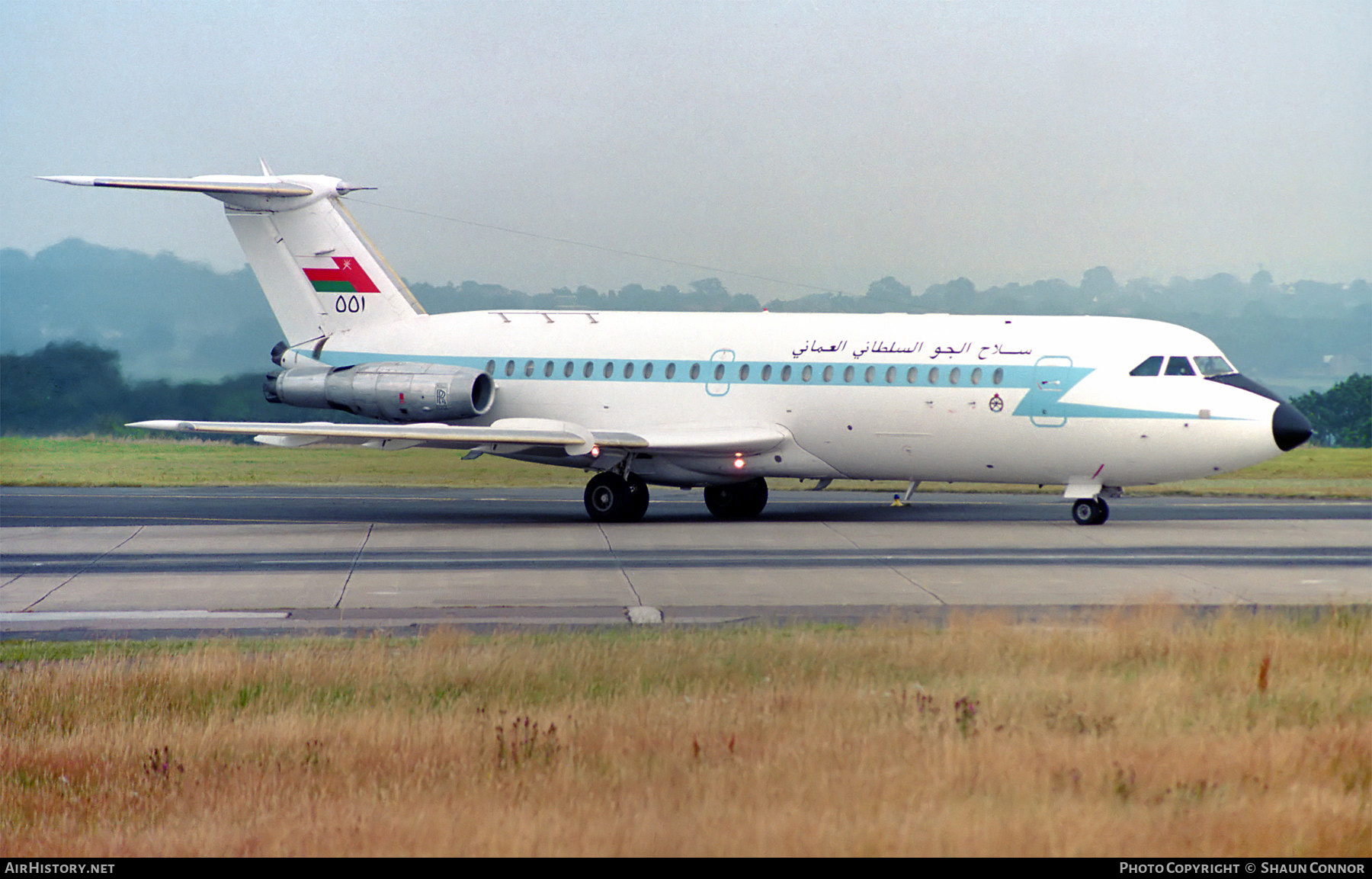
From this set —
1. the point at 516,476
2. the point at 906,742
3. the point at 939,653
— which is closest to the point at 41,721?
the point at 906,742

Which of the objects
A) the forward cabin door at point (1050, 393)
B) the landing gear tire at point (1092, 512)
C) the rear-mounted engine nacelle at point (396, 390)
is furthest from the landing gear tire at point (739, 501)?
the landing gear tire at point (1092, 512)

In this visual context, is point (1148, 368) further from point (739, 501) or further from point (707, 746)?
point (707, 746)

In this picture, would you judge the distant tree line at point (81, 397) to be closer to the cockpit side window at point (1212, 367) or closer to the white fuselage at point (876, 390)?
the white fuselage at point (876, 390)

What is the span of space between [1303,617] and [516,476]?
26489 mm

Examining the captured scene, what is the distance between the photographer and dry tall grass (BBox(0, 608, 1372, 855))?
7301 millimetres

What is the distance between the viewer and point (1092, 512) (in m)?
25.4

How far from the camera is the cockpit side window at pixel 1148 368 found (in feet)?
79.0

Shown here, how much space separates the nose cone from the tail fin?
17.2m

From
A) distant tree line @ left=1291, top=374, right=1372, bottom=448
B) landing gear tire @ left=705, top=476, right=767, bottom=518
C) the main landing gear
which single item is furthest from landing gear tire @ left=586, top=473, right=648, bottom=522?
distant tree line @ left=1291, top=374, right=1372, bottom=448

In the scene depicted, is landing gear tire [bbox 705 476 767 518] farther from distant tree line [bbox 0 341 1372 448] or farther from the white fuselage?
distant tree line [bbox 0 341 1372 448]

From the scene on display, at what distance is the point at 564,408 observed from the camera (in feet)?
91.9

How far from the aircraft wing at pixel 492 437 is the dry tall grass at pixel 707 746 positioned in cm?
1156

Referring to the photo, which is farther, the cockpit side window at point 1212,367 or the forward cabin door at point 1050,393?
the forward cabin door at point 1050,393
